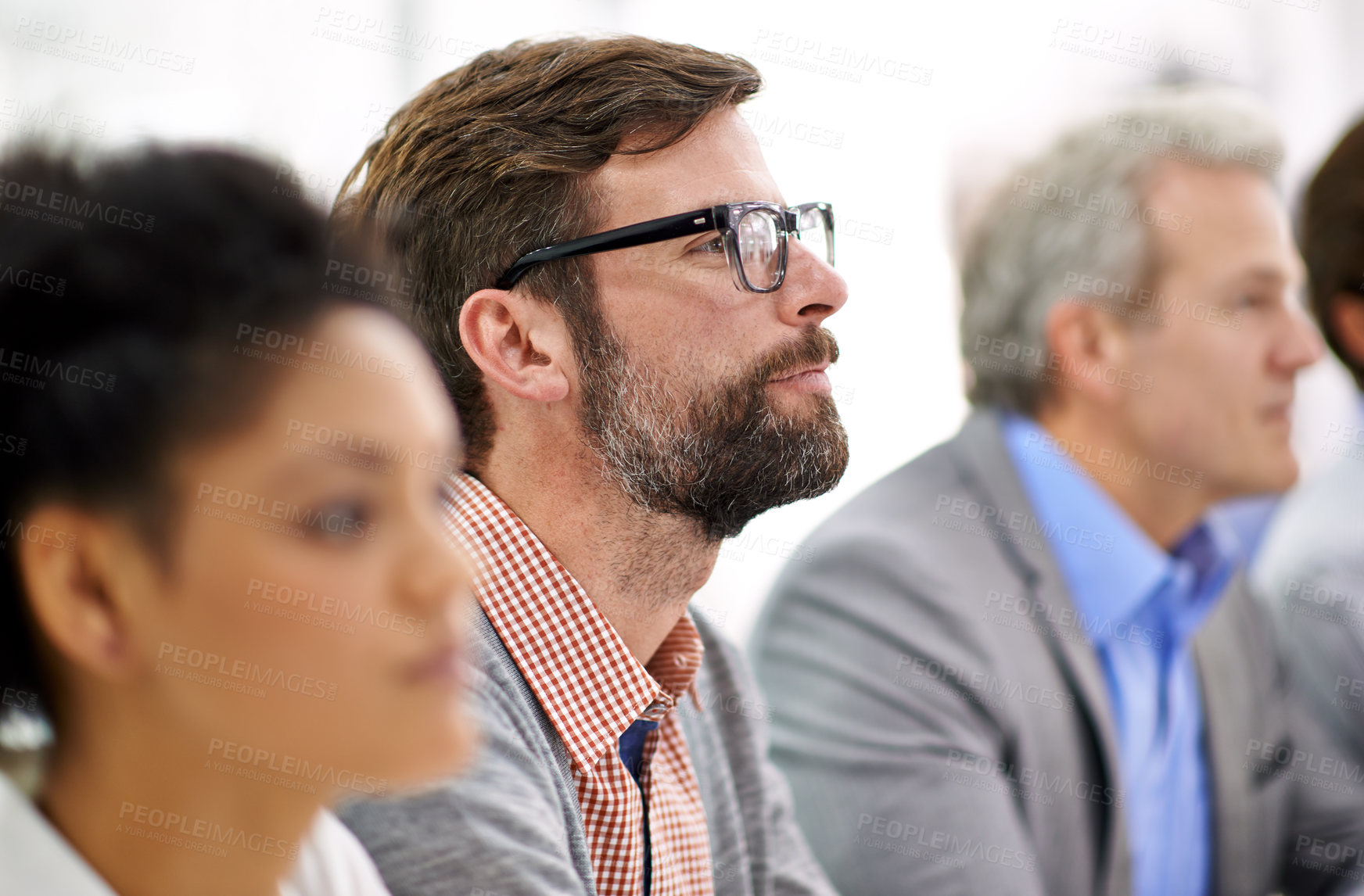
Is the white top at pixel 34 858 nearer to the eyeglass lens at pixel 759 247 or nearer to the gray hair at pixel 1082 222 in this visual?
the eyeglass lens at pixel 759 247

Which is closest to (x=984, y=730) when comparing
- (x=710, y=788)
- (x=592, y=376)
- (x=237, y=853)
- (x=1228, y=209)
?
(x=710, y=788)

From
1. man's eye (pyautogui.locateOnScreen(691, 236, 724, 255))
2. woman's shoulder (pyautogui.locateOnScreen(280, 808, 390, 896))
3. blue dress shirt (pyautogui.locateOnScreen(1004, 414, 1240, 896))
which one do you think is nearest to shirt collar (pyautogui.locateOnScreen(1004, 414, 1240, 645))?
blue dress shirt (pyautogui.locateOnScreen(1004, 414, 1240, 896))

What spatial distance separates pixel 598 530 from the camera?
3.40 ft

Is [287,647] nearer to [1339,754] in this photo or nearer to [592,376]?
[592,376]

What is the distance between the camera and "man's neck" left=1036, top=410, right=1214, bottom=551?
71.8 inches

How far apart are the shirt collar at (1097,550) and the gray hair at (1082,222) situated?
0.12 m

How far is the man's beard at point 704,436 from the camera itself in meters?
1.02

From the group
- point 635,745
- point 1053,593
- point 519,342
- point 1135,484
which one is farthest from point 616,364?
point 1135,484

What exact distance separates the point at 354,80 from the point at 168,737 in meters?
1.18

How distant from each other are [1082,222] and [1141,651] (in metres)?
0.74

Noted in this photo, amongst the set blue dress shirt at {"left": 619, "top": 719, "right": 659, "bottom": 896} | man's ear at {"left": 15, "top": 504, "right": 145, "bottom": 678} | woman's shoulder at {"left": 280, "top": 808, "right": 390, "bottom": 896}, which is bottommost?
blue dress shirt at {"left": 619, "top": 719, "right": 659, "bottom": 896}

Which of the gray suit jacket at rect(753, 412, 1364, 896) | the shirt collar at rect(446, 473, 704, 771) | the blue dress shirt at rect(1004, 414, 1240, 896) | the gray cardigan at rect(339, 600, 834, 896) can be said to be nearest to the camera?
the gray cardigan at rect(339, 600, 834, 896)

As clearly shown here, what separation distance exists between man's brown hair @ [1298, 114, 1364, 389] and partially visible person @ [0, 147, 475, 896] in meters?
1.98

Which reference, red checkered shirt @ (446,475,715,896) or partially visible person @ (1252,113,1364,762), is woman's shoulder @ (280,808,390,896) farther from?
partially visible person @ (1252,113,1364,762)
